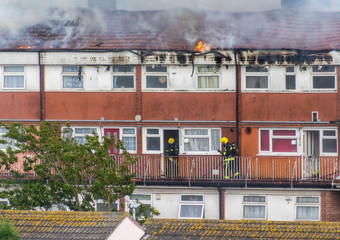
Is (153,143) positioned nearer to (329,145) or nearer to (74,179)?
(329,145)

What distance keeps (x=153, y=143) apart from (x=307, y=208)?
5.23 meters

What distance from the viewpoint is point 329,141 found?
31.5 meters

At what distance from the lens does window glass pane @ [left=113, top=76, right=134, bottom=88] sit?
32438 millimetres

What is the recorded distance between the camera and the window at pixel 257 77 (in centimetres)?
3189

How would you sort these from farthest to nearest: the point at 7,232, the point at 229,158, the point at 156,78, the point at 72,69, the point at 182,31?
the point at 182,31, the point at 72,69, the point at 156,78, the point at 229,158, the point at 7,232

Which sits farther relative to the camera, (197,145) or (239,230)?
(197,145)

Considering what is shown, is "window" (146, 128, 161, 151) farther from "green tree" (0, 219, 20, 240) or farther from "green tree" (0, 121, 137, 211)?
"green tree" (0, 219, 20, 240)

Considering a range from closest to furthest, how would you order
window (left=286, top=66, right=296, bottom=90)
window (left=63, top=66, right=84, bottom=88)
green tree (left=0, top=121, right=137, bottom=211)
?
green tree (left=0, top=121, right=137, bottom=211)
window (left=286, top=66, right=296, bottom=90)
window (left=63, top=66, right=84, bottom=88)

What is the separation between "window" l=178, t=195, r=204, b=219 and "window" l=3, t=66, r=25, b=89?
6416mm

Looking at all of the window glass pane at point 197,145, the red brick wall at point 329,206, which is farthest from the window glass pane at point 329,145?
the window glass pane at point 197,145

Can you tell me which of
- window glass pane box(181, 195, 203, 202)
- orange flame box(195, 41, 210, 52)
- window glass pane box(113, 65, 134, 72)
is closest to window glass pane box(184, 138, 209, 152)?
window glass pane box(181, 195, 203, 202)

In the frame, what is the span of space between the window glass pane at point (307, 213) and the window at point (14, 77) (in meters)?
9.62

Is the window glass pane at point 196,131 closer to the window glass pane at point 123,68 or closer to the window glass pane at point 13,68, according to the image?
the window glass pane at point 123,68

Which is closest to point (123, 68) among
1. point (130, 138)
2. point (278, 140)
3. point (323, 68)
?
point (130, 138)
